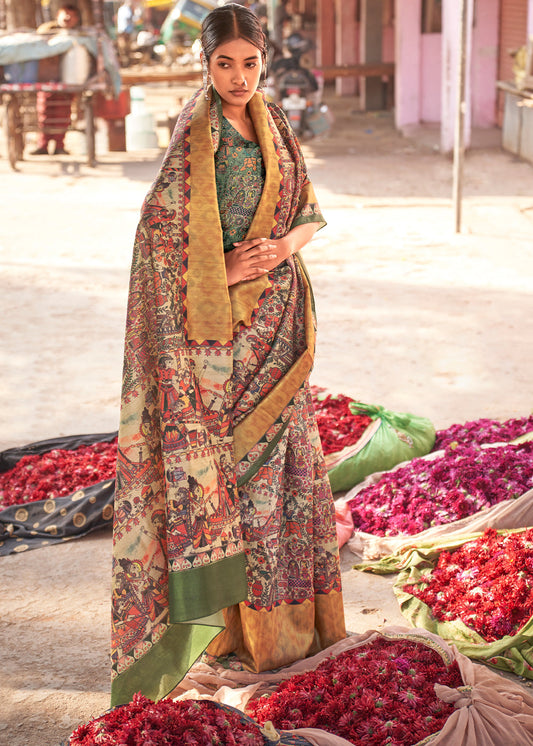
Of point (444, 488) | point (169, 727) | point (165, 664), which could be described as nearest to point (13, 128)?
point (444, 488)

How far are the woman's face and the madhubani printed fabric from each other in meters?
0.06

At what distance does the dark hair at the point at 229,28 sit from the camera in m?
2.45

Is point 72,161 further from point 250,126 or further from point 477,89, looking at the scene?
point 250,126

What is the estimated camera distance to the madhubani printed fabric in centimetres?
245

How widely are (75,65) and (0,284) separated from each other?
6202mm

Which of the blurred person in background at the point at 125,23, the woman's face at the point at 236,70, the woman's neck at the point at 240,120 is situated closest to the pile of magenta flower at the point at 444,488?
the woman's neck at the point at 240,120

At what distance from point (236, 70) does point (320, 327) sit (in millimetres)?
4043

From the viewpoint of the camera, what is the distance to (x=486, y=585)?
310cm

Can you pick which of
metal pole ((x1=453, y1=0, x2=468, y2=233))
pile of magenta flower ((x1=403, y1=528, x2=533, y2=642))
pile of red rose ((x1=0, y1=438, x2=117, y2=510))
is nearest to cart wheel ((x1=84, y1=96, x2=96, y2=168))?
metal pole ((x1=453, y1=0, x2=468, y2=233))

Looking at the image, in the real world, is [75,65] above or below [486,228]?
above

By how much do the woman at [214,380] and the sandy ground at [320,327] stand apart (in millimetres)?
500

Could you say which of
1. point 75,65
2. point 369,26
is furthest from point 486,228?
point 369,26

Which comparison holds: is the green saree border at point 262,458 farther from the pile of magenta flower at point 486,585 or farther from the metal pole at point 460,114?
the metal pole at point 460,114

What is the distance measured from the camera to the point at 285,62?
50.6 feet
